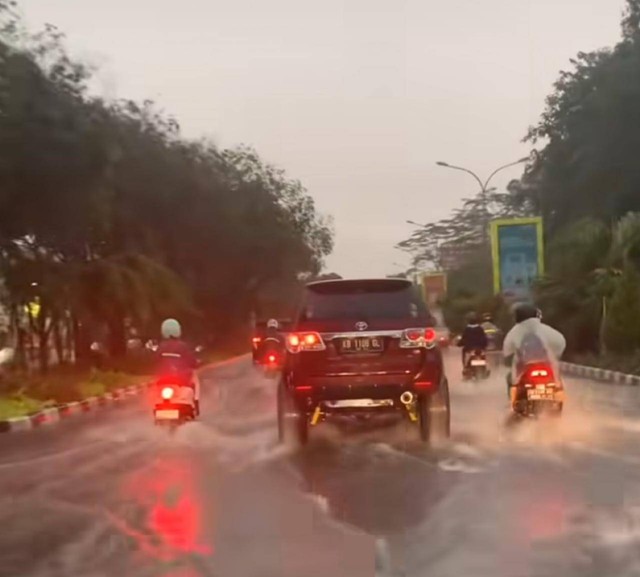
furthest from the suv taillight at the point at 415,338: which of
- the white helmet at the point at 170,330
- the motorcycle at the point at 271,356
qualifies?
the motorcycle at the point at 271,356

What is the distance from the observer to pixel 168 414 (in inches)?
681

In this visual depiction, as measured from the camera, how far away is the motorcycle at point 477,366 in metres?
29.0

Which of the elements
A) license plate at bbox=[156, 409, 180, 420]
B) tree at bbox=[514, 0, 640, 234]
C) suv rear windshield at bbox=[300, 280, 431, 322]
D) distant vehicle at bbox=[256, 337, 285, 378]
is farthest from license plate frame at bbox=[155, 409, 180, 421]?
tree at bbox=[514, 0, 640, 234]

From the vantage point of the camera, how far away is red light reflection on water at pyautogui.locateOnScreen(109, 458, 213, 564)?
8.46 m

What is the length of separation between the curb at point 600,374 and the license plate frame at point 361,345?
16242mm

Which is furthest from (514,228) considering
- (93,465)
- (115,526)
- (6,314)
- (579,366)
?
(115,526)

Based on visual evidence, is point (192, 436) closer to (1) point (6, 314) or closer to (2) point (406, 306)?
(2) point (406, 306)

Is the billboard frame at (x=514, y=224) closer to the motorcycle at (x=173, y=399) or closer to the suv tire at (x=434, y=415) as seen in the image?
the motorcycle at (x=173, y=399)

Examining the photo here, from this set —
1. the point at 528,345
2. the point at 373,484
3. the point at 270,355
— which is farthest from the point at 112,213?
the point at 373,484

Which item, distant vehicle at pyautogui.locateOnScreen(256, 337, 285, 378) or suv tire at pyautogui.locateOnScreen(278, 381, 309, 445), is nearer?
suv tire at pyautogui.locateOnScreen(278, 381, 309, 445)

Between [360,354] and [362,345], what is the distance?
106mm

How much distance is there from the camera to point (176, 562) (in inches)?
313

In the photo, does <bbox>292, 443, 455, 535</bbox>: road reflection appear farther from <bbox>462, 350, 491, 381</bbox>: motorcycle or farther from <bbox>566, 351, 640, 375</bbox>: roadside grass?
<bbox>566, 351, 640, 375</bbox>: roadside grass

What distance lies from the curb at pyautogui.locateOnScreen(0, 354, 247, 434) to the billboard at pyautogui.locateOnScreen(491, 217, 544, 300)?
1912 centimetres
